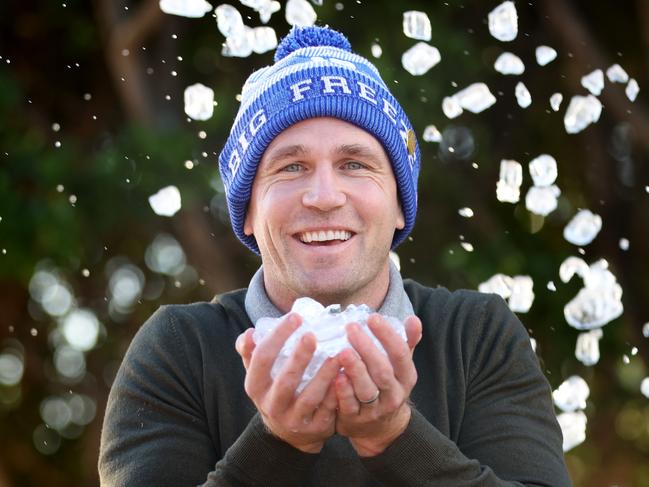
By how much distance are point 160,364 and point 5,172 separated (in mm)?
4088

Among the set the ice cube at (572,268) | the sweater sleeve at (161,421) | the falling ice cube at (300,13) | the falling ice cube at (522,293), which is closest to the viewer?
the sweater sleeve at (161,421)

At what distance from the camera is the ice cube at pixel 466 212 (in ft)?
22.6

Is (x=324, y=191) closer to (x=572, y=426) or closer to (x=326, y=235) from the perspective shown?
(x=326, y=235)

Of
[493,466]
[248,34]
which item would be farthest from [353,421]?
[248,34]

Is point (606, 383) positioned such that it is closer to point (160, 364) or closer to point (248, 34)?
point (248, 34)

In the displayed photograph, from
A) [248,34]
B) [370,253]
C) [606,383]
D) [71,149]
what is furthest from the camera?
[606,383]

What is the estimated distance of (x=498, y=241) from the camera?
6.62 metres

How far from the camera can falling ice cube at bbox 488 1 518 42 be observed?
250 inches

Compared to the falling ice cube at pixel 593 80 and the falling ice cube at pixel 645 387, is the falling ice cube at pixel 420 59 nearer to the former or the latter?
the falling ice cube at pixel 593 80

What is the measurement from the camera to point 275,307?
2.96 m

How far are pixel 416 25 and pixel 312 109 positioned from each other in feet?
11.9

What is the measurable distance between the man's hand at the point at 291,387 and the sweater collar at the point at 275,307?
0.64m

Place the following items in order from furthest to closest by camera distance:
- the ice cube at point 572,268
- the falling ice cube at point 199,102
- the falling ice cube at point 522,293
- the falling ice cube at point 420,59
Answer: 1. the ice cube at point 572,268
2. the falling ice cube at point 522,293
3. the falling ice cube at point 199,102
4. the falling ice cube at point 420,59

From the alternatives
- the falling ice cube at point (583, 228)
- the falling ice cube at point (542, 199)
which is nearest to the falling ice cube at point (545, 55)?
the falling ice cube at point (542, 199)
